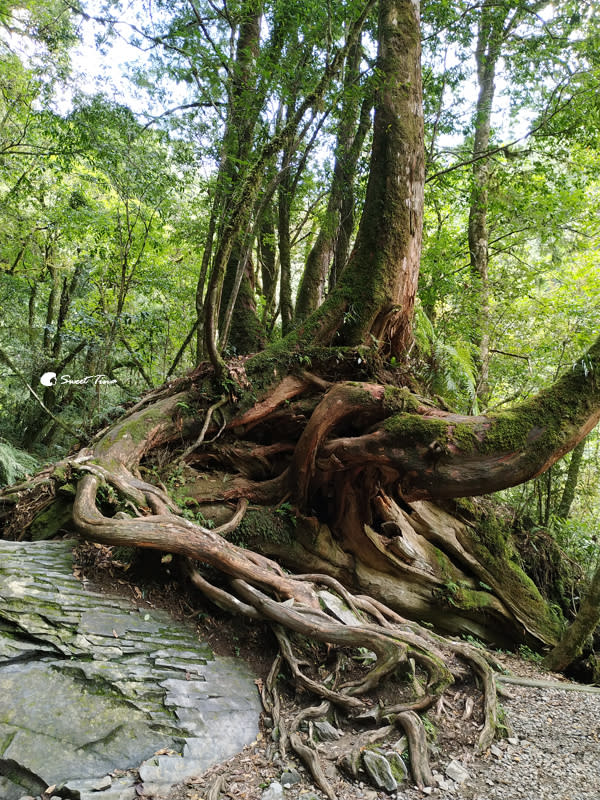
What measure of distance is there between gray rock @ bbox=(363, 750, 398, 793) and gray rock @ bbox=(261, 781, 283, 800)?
52 centimetres

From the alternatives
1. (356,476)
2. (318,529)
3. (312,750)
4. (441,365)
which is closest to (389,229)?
(441,365)

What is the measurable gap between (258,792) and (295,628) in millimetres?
1195

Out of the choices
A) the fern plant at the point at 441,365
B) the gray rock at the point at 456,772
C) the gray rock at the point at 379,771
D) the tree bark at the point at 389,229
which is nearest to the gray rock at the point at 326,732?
the gray rock at the point at 379,771

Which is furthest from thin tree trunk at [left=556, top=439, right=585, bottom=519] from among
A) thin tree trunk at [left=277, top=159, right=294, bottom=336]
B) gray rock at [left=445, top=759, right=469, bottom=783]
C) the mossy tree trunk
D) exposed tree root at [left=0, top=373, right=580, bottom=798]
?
gray rock at [left=445, top=759, right=469, bottom=783]

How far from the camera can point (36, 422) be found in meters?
11.1

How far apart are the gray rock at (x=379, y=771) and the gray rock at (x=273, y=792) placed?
0.52 meters

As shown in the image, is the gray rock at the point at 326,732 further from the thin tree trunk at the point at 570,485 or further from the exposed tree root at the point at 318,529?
the thin tree trunk at the point at 570,485

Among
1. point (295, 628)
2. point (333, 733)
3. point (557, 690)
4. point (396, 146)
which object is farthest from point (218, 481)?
point (396, 146)

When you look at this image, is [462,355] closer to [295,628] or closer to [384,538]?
[384,538]

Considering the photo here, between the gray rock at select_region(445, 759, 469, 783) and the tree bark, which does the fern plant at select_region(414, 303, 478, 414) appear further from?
the gray rock at select_region(445, 759, 469, 783)

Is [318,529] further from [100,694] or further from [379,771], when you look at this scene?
[100,694]

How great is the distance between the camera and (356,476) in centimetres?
527

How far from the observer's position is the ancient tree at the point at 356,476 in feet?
12.5

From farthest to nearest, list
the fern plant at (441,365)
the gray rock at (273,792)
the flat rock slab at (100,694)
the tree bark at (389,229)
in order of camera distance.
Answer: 1. the fern plant at (441,365)
2. the tree bark at (389,229)
3. the gray rock at (273,792)
4. the flat rock slab at (100,694)
